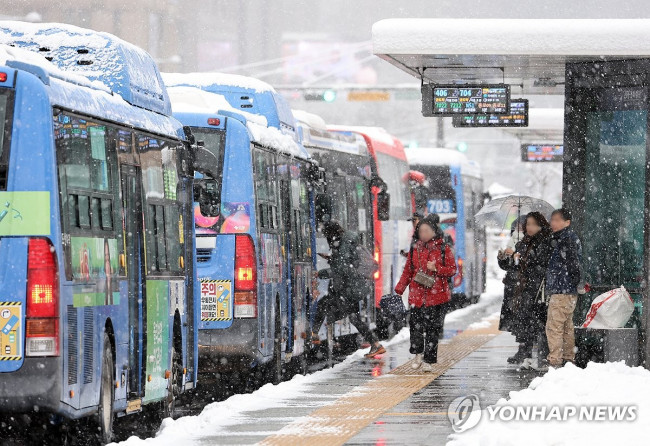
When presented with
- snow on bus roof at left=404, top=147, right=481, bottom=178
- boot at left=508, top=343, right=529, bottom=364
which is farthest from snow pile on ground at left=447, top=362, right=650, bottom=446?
snow on bus roof at left=404, top=147, right=481, bottom=178

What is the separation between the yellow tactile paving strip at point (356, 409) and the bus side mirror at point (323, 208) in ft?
7.92

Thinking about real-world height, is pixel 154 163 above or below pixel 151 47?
below

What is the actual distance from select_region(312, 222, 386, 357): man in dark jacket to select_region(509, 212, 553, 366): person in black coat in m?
2.61

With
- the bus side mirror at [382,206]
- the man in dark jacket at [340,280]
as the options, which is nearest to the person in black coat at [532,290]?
the man in dark jacket at [340,280]

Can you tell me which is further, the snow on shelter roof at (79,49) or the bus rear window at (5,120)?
the snow on shelter roof at (79,49)

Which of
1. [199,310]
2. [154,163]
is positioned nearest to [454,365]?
[199,310]

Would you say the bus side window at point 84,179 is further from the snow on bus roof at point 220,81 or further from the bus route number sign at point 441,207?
the bus route number sign at point 441,207

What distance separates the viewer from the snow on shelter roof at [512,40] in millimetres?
15719

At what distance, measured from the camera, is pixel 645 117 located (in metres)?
16.5

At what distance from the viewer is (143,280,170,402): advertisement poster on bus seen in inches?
462

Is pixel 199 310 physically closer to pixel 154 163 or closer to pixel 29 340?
pixel 154 163

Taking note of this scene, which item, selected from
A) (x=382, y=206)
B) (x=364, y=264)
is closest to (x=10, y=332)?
(x=364, y=264)

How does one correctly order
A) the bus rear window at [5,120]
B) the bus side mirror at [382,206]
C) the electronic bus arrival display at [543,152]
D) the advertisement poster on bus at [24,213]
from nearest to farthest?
the advertisement poster on bus at [24,213]
the bus rear window at [5,120]
the bus side mirror at [382,206]
the electronic bus arrival display at [543,152]

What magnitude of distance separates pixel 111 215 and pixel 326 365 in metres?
9.75
